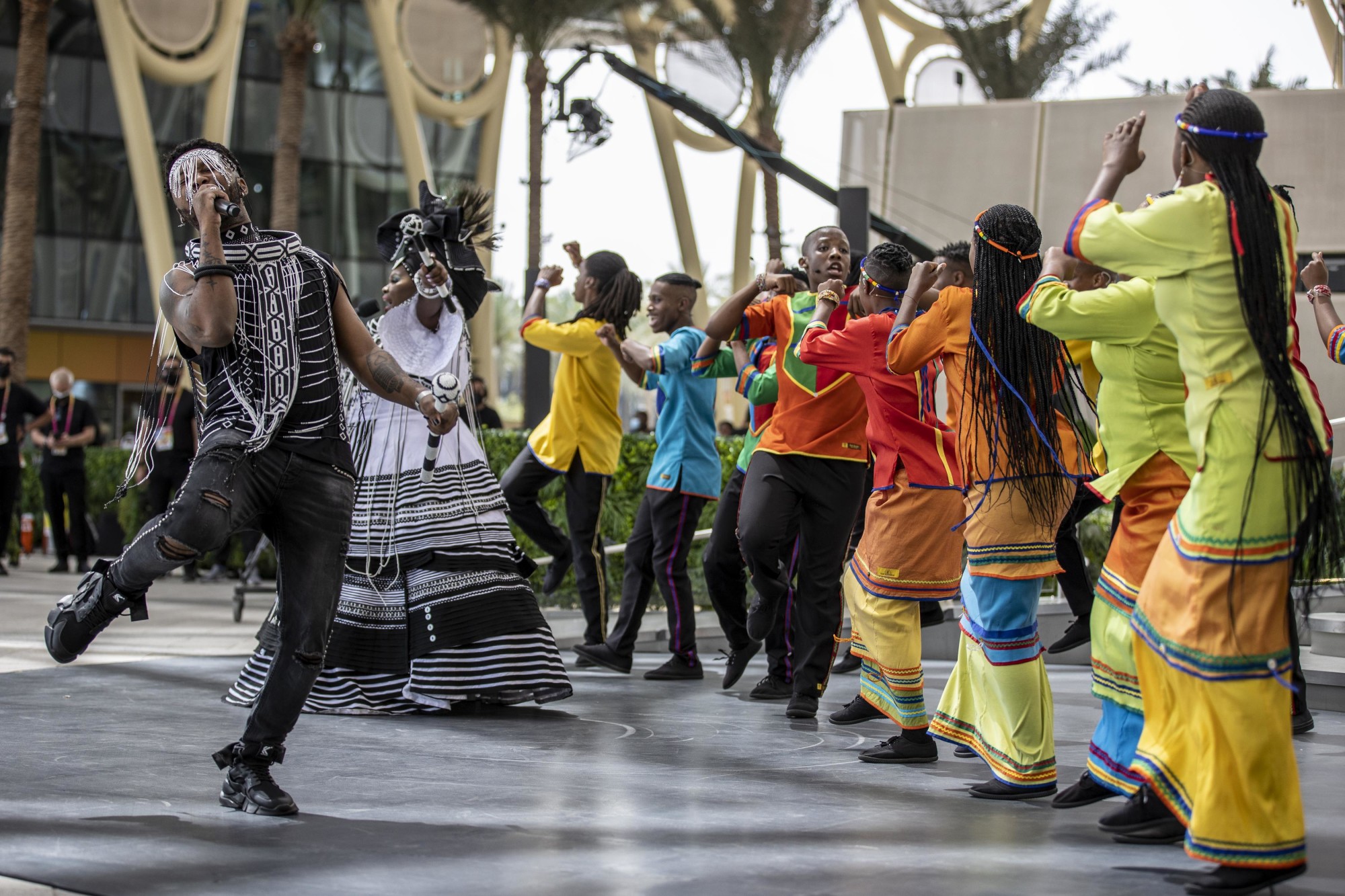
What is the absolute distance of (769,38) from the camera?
2572cm

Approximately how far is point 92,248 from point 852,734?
30.5 meters

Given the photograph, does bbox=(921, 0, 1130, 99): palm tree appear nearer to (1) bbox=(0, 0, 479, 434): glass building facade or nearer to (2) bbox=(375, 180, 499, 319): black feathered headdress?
(1) bbox=(0, 0, 479, 434): glass building facade

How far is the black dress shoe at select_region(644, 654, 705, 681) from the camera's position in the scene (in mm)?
7820

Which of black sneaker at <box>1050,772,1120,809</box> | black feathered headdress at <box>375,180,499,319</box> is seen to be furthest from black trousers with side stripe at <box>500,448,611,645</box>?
black sneaker at <box>1050,772,1120,809</box>

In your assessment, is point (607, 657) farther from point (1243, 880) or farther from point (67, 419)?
point (67, 419)

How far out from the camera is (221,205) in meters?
4.20

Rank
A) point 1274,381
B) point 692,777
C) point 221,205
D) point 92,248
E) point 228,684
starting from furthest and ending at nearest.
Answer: point 92,248 → point 228,684 → point 692,777 → point 221,205 → point 1274,381

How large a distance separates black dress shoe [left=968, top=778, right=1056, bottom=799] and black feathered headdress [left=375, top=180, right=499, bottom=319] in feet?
10.5

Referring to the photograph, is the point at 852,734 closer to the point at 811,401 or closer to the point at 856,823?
the point at 811,401

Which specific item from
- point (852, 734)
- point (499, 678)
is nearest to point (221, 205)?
point (499, 678)

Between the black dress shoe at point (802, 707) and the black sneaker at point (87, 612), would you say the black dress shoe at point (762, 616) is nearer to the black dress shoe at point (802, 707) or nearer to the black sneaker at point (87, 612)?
the black dress shoe at point (802, 707)

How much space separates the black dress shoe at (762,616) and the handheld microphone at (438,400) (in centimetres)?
156

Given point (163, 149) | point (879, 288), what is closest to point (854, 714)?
point (879, 288)

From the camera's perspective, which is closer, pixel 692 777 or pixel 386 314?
pixel 692 777
